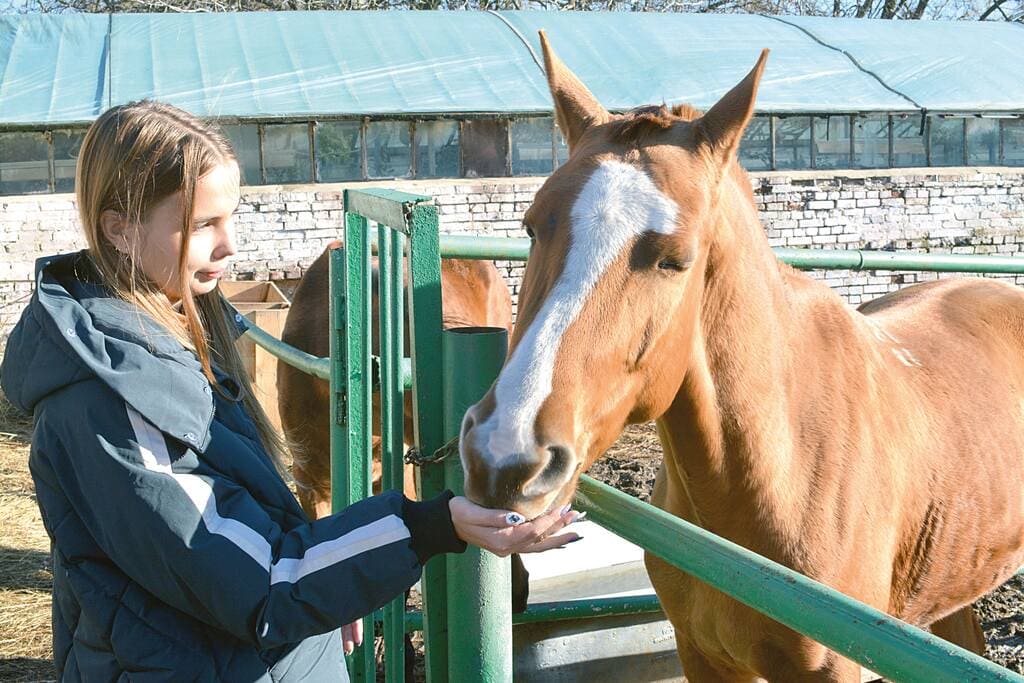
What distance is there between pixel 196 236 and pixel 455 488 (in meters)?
0.63

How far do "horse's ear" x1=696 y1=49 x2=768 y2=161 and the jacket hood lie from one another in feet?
3.77

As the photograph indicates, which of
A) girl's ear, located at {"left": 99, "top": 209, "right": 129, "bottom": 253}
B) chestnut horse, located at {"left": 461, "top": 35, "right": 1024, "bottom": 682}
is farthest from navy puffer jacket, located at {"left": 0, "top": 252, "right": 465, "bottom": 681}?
chestnut horse, located at {"left": 461, "top": 35, "right": 1024, "bottom": 682}

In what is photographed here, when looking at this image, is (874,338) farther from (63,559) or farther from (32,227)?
(32,227)

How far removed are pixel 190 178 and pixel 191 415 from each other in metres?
0.41

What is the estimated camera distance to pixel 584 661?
11.3 ft

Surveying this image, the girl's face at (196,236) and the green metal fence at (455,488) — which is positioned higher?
the girl's face at (196,236)

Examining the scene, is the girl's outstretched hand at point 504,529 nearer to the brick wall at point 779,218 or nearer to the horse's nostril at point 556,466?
the horse's nostril at point 556,466

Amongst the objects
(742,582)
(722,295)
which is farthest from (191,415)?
(722,295)

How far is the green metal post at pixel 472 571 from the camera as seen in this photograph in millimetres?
1738

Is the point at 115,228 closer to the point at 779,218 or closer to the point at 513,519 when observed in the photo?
the point at 513,519

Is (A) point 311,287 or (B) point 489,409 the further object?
→ (A) point 311,287

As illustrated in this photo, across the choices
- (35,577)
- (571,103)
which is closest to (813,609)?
(571,103)

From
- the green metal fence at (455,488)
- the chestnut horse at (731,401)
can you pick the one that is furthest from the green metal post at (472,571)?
the chestnut horse at (731,401)

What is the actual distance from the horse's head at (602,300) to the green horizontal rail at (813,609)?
0.21m
